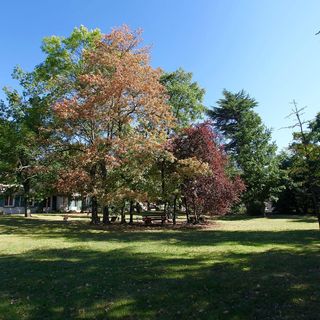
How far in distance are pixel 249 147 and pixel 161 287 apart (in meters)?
40.0

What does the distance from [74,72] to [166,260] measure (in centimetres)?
2179

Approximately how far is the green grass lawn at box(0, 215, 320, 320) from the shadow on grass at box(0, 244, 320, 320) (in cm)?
2

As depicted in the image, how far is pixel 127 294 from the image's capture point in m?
7.86

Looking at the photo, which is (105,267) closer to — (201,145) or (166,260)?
(166,260)

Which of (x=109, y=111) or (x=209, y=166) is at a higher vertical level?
(x=109, y=111)

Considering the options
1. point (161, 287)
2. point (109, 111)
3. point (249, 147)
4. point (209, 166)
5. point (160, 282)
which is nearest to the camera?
point (161, 287)

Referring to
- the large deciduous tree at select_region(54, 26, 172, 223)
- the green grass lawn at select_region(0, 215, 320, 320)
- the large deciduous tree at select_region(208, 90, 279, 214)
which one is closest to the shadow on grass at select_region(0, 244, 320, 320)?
the green grass lawn at select_region(0, 215, 320, 320)

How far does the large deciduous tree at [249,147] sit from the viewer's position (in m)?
43.8

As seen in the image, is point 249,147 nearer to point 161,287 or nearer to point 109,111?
point 109,111

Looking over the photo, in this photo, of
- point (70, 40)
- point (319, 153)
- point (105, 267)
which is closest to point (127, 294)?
point (105, 267)

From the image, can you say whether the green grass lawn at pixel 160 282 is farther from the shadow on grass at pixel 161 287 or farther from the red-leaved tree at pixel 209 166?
the red-leaved tree at pixel 209 166

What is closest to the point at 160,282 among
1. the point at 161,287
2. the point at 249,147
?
Answer: the point at 161,287

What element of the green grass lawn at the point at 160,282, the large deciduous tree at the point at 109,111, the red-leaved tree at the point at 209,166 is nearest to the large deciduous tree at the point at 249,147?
the red-leaved tree at the point at 209,166

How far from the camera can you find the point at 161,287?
8258 millimetres
